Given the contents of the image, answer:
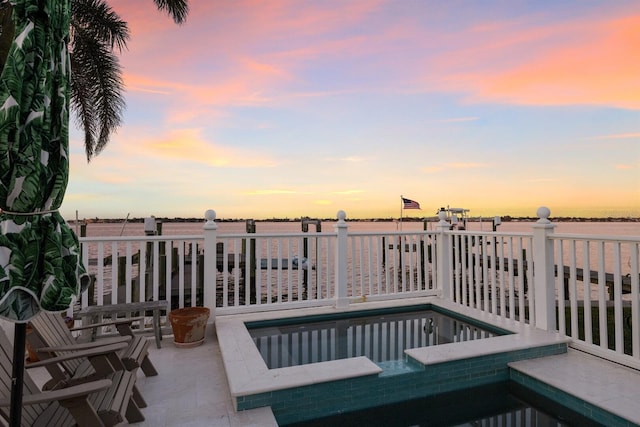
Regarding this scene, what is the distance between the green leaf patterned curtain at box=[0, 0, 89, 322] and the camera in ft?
4.61

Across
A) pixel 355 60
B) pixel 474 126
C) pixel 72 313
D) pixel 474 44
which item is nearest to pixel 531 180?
pixel 474 126

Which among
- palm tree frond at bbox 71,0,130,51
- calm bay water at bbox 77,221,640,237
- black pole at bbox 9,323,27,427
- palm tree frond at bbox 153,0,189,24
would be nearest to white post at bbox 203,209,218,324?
black pole at bbox 9,323,27,427

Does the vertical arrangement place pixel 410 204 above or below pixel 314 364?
above

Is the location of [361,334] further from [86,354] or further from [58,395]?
[58,395]

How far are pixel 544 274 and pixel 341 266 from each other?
2436 mm

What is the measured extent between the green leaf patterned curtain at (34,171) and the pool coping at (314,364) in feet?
4.96

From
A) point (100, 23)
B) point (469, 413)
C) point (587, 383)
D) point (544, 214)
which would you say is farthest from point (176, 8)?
point (587, 383)

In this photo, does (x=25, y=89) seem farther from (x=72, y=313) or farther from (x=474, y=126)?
(x=474, y=126)

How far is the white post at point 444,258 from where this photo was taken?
5426 mm

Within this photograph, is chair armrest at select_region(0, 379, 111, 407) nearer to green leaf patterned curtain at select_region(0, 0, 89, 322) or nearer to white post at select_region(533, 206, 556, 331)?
green leaf patterned curtain at select_region(0, 0, 89, 322)

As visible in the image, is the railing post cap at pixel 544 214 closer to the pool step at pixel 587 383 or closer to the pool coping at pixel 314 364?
the pool coping at pixel 314 364

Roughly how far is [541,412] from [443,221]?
307 cm

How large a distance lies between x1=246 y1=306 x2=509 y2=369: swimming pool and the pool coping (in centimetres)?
19

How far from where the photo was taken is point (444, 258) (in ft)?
17.9
